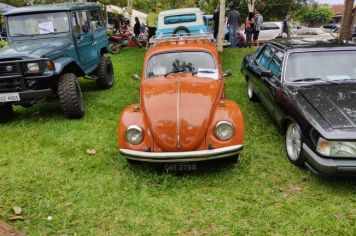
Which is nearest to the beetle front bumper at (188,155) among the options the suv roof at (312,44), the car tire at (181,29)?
the suv roof at (312,44)

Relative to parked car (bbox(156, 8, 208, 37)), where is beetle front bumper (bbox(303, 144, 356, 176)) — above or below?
below

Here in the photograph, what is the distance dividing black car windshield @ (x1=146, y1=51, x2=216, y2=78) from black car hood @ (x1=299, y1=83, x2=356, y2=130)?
1.61 metres

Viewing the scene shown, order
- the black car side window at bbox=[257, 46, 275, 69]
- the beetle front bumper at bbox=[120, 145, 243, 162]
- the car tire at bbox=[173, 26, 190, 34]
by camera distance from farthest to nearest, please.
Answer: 1. the car tire at bbox=[173, 26, 190, 34]
2. the black car side window at bbox=[257, 46, 275, 69]
3. the beetle front bumper at bbox=[120, 145, 243, 162]

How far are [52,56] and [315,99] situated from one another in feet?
15.2

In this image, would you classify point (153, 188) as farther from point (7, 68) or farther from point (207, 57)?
point (7, 68)

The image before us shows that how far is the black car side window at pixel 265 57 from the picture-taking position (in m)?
6.29

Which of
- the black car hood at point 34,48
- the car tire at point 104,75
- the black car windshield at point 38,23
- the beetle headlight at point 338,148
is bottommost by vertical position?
the car tire at point 104,75

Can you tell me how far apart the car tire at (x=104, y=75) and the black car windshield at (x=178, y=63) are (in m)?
3.13

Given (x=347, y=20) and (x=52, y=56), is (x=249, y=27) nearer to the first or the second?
(x=347, y=20)

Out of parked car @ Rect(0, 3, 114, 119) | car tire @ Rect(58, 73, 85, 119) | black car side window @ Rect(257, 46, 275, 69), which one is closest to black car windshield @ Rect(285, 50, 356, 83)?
black car side window @ Rect(257, 46, 275, 69)

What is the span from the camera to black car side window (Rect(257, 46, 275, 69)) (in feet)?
20.6

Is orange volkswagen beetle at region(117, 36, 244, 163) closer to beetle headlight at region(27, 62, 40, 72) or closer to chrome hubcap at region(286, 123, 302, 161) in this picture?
chrome hubcap at region(286, 123, 302, 161)

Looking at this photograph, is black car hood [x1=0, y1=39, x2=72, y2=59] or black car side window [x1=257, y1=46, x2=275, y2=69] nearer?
black car hood [x1=0, y1=39, x2=72, y2=59]

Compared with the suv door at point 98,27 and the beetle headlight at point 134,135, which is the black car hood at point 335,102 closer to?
the beetle headlight at point 134,135
